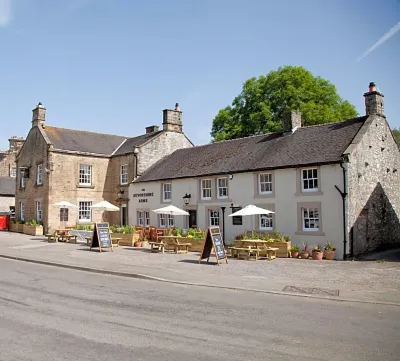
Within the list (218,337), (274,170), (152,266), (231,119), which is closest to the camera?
(218,337)

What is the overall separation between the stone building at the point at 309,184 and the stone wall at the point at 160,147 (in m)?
4.99

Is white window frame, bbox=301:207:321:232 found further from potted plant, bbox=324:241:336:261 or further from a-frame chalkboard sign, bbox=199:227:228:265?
a-frame chalkboard sign, bbox=199:227:228:265

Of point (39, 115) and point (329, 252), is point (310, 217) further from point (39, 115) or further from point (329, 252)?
point (39, 115)

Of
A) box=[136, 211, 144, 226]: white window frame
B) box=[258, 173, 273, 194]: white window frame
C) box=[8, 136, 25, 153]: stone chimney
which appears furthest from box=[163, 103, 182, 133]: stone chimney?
box=[8, 136, 25, 153]: stone chimney

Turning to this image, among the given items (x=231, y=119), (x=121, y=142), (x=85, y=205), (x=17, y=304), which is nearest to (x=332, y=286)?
(x=17, y=304)

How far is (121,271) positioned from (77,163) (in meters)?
21.4

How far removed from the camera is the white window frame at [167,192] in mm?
29578

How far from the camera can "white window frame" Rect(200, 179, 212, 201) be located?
87.2 feet

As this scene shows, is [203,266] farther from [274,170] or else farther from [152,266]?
[274,170]

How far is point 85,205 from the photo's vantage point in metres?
34.6

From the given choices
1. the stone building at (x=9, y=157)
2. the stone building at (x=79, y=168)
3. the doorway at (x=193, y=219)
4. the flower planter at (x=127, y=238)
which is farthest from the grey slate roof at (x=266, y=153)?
the stone building at (x=9, y=157)

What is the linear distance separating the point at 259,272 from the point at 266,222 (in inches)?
319

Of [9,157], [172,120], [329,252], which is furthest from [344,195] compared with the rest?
[9,157]

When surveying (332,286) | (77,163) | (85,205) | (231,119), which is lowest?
(332,286)
